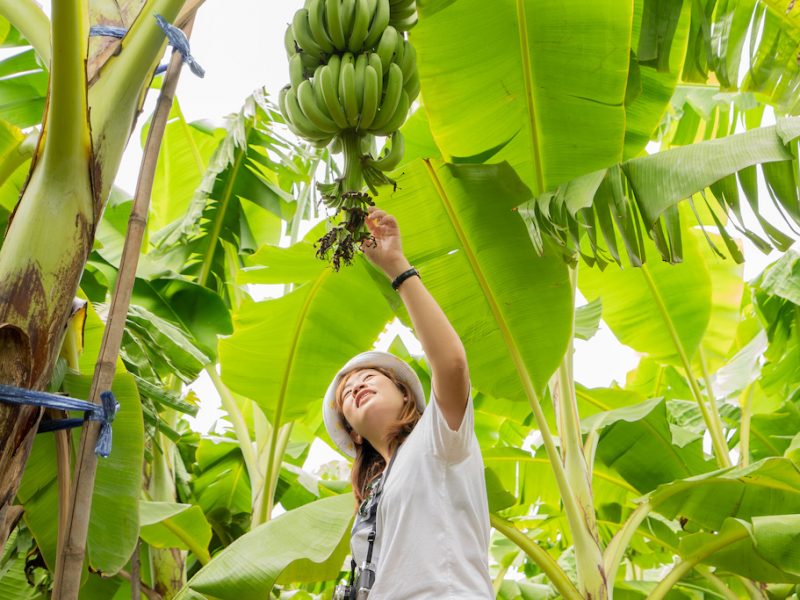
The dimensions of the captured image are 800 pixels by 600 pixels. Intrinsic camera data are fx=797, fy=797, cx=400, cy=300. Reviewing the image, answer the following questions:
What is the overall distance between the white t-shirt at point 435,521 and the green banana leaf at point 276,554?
562mm

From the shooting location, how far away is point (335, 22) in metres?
1.05

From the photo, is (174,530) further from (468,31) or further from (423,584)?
(468,31)

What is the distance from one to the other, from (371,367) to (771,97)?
1143 mm

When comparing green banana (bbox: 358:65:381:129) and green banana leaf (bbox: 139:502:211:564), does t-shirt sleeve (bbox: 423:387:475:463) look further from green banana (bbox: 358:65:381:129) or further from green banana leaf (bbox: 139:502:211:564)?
green banana leaf (bbox: 139:502:211:564)

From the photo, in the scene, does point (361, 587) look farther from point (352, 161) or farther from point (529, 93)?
point (529, 93)

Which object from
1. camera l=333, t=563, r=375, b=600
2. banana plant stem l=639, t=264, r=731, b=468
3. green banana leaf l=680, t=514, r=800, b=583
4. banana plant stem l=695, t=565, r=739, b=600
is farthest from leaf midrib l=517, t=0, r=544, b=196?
banana plant stem l=695, t=565, r=739, b=600

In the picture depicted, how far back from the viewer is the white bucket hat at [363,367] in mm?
1440

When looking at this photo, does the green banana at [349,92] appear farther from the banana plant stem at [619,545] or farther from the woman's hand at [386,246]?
the banana plant stem at [619,545]

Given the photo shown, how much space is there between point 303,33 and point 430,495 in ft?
2.17

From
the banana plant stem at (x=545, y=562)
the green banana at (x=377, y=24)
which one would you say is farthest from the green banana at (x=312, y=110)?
the banana plant stem at (x=545, y=562)

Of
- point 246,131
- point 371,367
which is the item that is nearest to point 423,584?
point 371,367

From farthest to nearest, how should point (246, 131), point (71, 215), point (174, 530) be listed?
point (246, 131) → point (174, 530) → point (71, 215)

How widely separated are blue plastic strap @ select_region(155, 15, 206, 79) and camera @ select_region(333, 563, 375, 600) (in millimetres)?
777

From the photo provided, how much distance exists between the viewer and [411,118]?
2.23 metres
